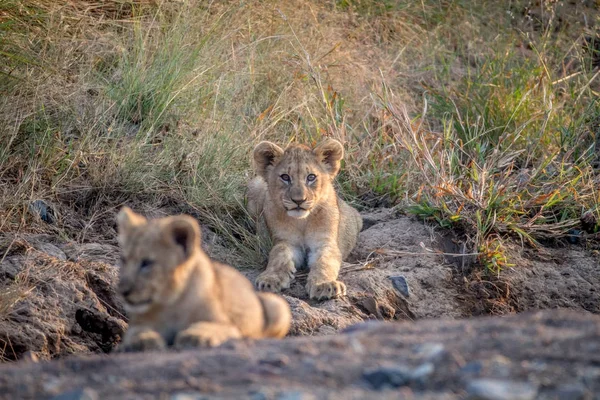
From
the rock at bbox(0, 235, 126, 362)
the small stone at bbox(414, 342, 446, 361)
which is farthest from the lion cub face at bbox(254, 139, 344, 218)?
the small stone at bbox(414, 342, 446, 361)

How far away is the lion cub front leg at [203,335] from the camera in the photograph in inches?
162

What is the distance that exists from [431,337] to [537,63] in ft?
25.1

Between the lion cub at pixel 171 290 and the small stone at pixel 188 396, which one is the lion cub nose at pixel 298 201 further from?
the small stone at pixel 188 396

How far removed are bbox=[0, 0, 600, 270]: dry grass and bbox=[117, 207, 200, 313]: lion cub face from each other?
3571 millimetres

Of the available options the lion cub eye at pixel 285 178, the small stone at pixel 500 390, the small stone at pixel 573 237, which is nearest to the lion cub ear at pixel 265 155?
the lion cub eye at pixel 285 178

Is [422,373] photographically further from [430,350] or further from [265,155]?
[265,155]

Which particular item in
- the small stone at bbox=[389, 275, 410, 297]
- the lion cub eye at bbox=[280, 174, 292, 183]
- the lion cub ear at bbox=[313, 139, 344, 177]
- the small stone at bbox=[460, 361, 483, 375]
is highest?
the small stone at bbox=[460, 361, 483, 375]

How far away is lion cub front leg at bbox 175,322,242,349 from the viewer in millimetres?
4117

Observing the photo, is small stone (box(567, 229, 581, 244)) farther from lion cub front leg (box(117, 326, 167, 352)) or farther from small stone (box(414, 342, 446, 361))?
lion cub front leg (box(117, 326, 167, 352))

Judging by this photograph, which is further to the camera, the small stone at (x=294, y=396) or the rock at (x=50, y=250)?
the rock at (x=50, y=250)

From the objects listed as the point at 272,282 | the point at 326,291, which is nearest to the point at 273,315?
the point at 326,291

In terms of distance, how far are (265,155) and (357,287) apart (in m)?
1.46

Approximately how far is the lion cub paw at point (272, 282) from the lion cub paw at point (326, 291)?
278 millimetres

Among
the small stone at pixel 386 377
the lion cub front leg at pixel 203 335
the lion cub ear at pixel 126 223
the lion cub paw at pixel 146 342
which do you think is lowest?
the lion cub paw at pixel 146 342
